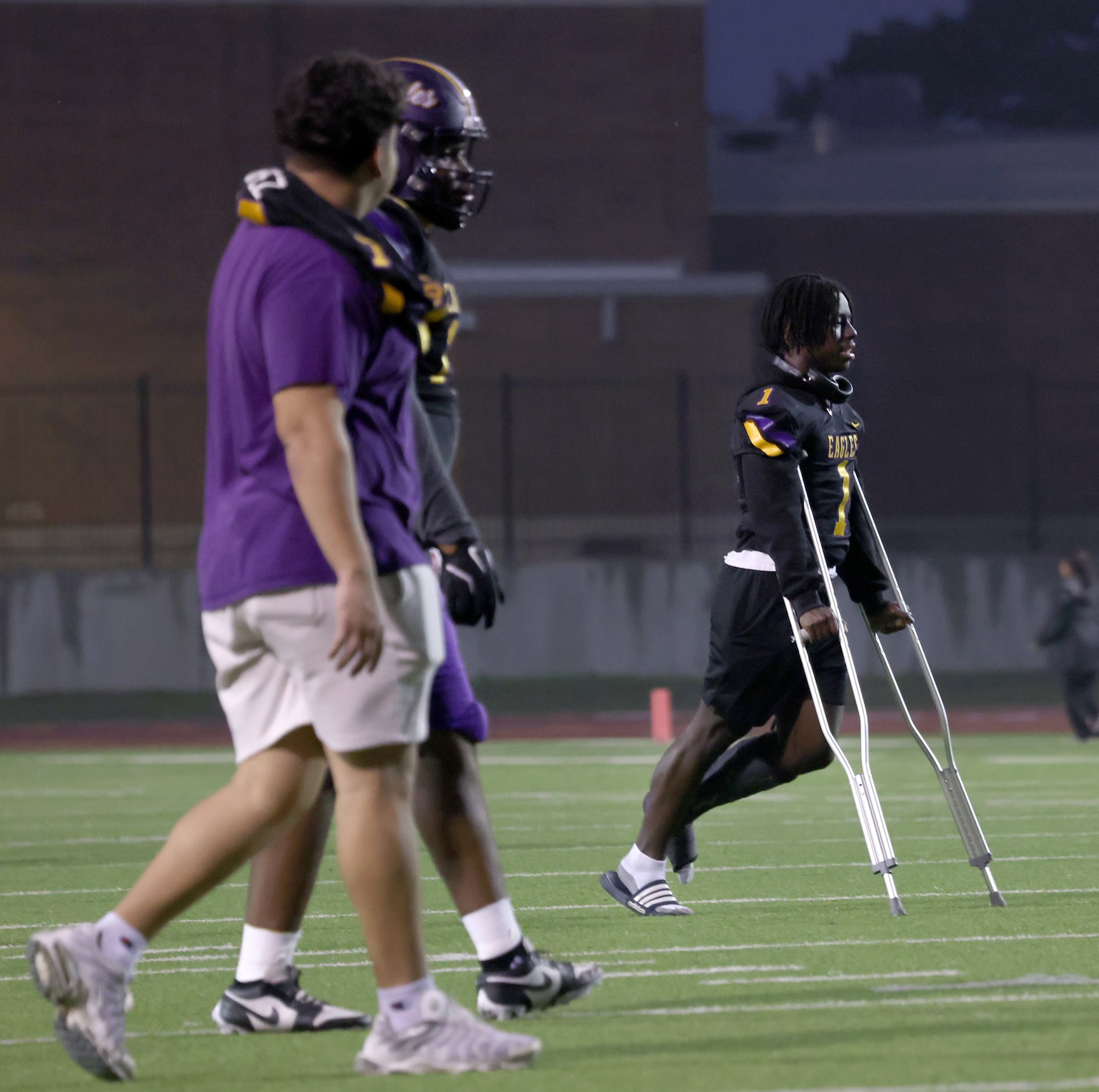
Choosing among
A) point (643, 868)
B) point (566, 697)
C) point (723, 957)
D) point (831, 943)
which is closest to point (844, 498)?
point (643, 868)

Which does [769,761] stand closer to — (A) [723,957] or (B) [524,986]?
(A) [723,957]

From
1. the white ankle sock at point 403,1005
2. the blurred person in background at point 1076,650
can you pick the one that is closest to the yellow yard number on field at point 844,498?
the white ankle sock at point 403,1005

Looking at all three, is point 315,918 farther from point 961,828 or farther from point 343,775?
point 343,775

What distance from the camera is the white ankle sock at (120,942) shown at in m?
4.50

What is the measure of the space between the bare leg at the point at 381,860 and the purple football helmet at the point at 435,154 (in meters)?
1.73

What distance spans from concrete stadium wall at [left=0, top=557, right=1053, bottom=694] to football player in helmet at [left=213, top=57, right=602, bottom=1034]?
19524mm

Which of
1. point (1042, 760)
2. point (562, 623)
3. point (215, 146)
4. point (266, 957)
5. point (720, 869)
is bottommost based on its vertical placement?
point (562, 623)

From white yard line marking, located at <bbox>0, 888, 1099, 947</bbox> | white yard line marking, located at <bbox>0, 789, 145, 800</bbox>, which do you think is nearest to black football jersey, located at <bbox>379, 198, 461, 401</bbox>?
white yard line marking, located at <bbox>0, 888, 1099, 947</bbox>

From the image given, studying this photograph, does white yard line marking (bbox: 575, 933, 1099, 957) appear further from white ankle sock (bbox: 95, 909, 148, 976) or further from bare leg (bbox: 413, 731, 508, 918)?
white ankle sock (bbox: 95, 909, 148, 976)

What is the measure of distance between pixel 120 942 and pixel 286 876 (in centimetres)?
64

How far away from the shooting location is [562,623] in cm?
2633

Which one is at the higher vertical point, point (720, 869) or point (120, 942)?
point (120, 942)

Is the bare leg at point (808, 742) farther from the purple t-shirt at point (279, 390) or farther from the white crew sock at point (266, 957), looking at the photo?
the purple t-shirt at point (279, 390)

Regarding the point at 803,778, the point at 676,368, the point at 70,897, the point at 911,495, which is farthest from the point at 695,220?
the point at 70,897
